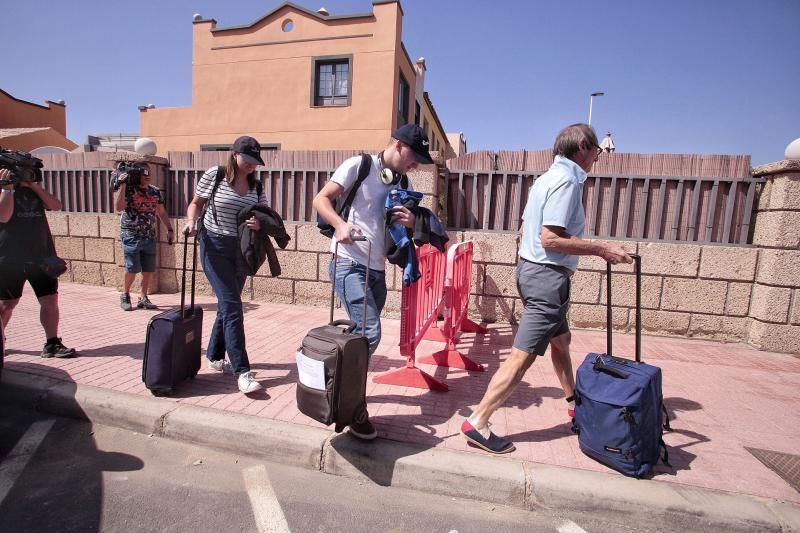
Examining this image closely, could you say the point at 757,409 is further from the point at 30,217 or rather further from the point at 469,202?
the point at 30,217

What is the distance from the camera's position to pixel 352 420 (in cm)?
245

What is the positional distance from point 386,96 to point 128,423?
13410 millimetres

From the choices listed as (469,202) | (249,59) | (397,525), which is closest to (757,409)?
(397,525)

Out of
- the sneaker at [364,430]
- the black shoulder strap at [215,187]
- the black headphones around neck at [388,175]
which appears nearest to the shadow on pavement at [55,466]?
the sneaker at [364,430]

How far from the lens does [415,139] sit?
265 centimetres

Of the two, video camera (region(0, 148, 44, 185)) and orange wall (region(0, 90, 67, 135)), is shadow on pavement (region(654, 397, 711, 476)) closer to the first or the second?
video camera (region(0, 148, 44, 185))

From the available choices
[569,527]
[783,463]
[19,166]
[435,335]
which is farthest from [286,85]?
[783,463]

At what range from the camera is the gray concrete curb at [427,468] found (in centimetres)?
224

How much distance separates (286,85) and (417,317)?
14184mm

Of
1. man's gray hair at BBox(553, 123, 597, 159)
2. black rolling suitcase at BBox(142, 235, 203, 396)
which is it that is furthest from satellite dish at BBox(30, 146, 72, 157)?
man's gray hair at BBox(553, 123, 597, 159)

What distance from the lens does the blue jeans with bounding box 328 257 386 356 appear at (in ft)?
8.84

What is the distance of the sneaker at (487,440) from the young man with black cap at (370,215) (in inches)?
23.2

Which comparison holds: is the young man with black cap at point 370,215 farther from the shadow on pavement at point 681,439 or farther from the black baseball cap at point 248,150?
the shadow on pavement at point 681,439

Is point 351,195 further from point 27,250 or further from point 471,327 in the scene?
point 471,327
